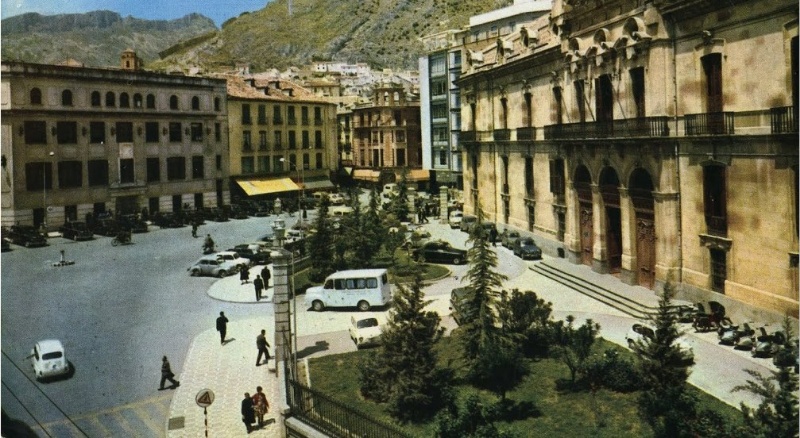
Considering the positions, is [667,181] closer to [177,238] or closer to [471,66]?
[471,66]

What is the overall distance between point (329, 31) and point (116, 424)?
245 feet

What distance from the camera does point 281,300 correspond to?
20188 millimetres

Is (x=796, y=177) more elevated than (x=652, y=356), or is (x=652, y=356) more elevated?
(x=796, y=177)

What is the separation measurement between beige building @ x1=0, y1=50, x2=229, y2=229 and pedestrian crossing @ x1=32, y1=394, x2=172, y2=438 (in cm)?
2106

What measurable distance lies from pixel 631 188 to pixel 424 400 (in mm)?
15316

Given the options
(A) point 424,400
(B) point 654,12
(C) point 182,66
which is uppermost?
(C) point 182,66

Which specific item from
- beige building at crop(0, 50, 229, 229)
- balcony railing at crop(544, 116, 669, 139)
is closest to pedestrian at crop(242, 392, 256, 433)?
balcony railing at crop(544, 116, 669, 139)

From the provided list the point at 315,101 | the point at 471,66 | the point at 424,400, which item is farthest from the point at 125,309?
the point at 315,101

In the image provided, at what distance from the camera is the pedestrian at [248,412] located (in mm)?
16297

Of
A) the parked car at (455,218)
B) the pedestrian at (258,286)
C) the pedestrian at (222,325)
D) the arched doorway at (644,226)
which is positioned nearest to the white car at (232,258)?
the pedestrian at (258,286)

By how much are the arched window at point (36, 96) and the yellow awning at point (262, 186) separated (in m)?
17.5

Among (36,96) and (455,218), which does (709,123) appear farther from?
(36,96)

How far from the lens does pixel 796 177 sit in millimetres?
17891

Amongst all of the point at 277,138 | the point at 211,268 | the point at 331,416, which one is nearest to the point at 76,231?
the point at 211,268
